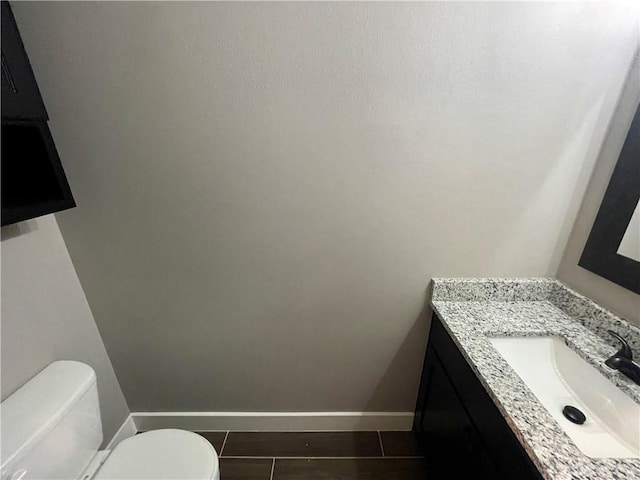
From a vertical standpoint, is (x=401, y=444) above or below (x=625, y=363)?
below

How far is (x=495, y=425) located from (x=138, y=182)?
1445 millimetres

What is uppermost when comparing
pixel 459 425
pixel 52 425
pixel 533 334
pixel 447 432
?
pixel 533 334

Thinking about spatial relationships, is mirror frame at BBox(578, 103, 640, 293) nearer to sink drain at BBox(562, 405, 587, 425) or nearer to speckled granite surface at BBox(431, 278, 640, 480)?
speckled granite surface at BBox(431, 278, 640, 480)

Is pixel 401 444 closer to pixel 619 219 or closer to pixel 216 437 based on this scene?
pixel 216 437

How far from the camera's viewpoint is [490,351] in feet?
3.11

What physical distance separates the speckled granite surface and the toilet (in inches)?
38.8

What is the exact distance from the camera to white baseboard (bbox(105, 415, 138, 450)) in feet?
4.65

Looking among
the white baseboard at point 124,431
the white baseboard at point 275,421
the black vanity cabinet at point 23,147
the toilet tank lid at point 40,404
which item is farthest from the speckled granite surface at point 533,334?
the white baseboard at point 124,431

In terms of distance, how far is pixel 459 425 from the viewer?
102cm

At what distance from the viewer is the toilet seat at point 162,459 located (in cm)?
96

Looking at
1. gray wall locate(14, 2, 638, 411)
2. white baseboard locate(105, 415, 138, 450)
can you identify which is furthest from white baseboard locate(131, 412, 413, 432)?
gray wall locate(14, 2, 638, 411)

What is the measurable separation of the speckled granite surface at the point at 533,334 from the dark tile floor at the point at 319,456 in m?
0.86

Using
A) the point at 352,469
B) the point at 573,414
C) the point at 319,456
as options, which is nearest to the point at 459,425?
the point at 573,414

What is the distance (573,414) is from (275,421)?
1.32 meters
